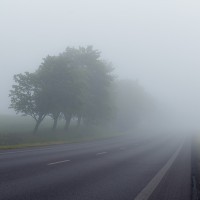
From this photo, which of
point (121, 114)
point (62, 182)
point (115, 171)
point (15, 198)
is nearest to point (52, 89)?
point (115, 171)

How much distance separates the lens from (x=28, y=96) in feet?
138

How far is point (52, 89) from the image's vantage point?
43844mm

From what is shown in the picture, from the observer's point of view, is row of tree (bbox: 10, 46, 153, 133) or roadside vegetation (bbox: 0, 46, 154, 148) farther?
row of tree (bbox: 10, 46, 153, 133)

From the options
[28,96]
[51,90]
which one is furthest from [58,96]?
[28,96]

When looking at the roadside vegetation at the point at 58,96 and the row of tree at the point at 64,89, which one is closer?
the roadside vegetation at the point at 58,96

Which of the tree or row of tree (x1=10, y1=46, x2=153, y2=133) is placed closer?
the tree

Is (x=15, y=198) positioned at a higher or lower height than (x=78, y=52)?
lower

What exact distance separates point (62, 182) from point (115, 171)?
4736 mm

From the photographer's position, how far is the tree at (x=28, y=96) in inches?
1630

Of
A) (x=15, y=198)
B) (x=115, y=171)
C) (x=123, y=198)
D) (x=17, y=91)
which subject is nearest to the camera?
(x=15, y=198)

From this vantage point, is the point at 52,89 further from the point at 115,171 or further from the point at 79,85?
the point at 115,171

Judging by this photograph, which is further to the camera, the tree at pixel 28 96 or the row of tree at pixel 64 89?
the row of tree at pixel 64 89

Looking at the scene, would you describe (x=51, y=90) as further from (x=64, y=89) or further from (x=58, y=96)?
(x=64, y=89)

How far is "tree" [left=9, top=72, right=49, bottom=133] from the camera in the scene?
136 feet
